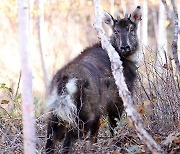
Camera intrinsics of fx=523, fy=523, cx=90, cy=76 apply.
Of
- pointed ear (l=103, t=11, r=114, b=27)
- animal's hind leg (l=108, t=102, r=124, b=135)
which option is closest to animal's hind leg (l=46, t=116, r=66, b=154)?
animal's hind leg (l=108, t=102, r=124, b=135)

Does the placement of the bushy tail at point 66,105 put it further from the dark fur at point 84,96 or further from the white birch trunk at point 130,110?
the white birch trunk at point 130,110

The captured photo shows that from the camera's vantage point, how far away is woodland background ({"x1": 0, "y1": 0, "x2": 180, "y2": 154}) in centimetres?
701

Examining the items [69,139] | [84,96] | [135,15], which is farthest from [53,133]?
[135,15]

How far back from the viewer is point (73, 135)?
273 inches

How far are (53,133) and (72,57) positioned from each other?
1857 cm

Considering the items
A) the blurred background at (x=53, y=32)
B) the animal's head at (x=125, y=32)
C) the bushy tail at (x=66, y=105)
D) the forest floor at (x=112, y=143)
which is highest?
the blurred background at (x=53, y=32)

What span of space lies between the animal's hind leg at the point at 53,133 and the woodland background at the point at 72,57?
28 cm

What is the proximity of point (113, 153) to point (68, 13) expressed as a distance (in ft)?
73.9

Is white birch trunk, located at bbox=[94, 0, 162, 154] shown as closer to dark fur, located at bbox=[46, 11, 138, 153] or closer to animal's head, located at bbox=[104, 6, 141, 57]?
dark fur, located at bbox=[46, 11, 138, 153]

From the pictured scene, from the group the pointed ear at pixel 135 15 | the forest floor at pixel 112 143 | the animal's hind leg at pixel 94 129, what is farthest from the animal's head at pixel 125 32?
the animal's hind leg at pixel 94 129

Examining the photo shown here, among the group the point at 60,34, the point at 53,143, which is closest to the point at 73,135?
the point at 53,143

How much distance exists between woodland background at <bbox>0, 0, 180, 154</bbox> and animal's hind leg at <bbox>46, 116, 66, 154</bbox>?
283mm

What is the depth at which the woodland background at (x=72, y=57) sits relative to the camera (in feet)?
23.0

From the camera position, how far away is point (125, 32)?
9.05 metres
